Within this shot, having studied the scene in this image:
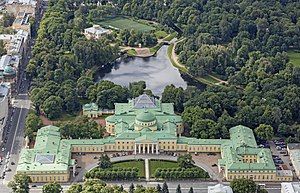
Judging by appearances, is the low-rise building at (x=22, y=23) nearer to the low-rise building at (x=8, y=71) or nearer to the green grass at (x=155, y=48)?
the low-rise building at (x=8, y=71)

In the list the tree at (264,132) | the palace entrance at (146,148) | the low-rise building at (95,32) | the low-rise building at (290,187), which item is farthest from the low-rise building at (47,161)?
the low-rise building at (95,32)

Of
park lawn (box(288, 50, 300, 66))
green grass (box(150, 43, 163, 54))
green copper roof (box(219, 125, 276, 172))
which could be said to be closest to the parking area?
green copper roof (box(219, 125, 276, 172))

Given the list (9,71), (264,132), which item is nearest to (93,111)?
(9,71)

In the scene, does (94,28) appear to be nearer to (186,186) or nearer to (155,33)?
(155,33)

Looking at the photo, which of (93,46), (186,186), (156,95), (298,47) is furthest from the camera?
(298,47)

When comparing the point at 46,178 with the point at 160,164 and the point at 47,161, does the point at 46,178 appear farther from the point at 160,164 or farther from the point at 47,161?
the point at 160,164

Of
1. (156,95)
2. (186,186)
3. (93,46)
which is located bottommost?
(186,186)

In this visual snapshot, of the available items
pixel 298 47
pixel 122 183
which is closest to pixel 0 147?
pixel 122 183
